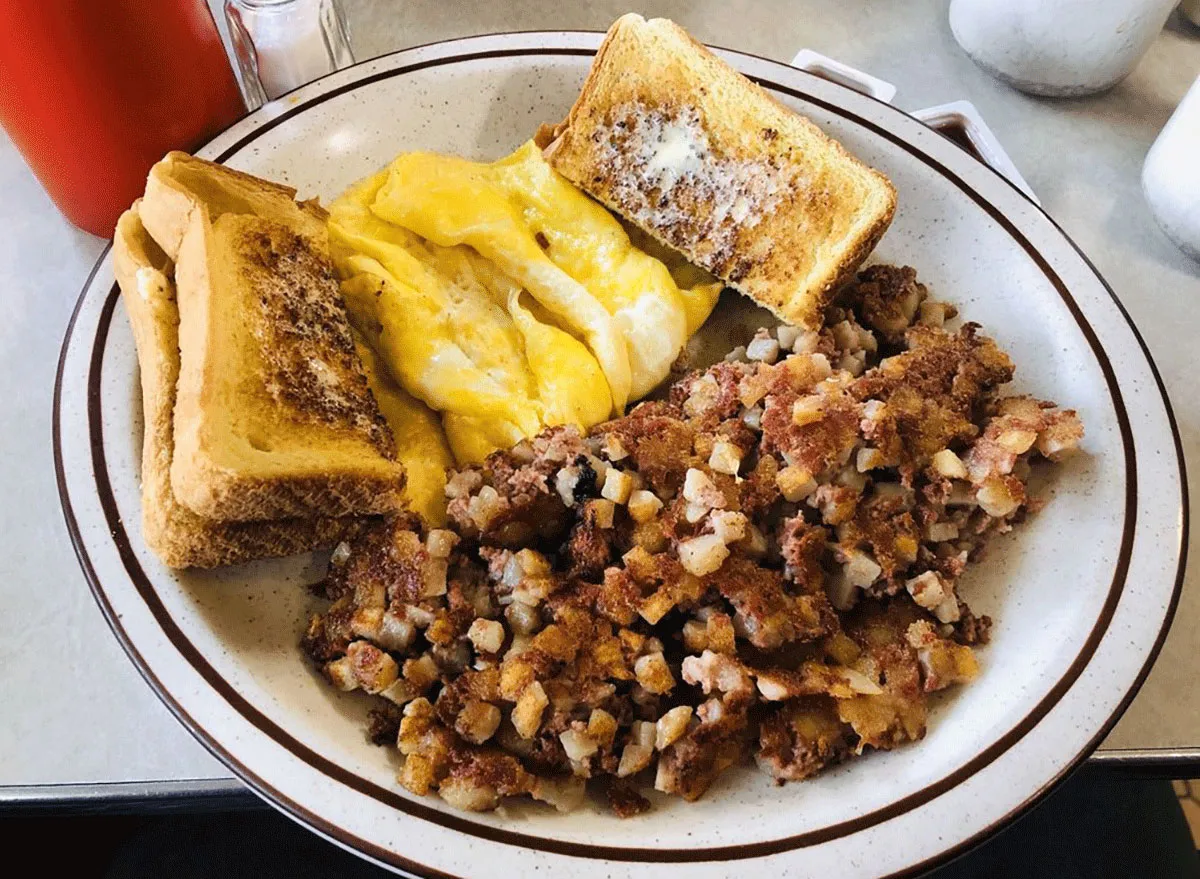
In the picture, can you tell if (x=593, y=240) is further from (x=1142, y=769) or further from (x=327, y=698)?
(x=1142, y=769)

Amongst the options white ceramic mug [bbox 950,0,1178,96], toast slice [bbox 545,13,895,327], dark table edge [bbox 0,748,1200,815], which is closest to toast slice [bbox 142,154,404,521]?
dark table edge [bbox 0,748,1200,815]

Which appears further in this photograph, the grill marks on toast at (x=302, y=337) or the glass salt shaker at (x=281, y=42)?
the glass salt shaker at (x=281, y=42)

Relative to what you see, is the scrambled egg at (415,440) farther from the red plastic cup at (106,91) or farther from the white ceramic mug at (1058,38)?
the white ceramic mug at (1058,38)

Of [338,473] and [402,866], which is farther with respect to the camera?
[338,473]

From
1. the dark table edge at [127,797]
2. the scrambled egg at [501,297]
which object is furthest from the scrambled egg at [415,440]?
the dark table edge at [127,797]

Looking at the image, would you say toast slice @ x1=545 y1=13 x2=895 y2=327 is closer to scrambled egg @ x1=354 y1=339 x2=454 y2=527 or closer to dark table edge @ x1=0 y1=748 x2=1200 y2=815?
scrambled egg @ x1=354 y1=339 x2=454 y2=527

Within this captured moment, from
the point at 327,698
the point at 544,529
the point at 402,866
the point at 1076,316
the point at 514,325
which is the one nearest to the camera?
the point at 402,866

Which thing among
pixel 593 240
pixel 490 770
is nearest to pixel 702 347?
pixel 593 240
